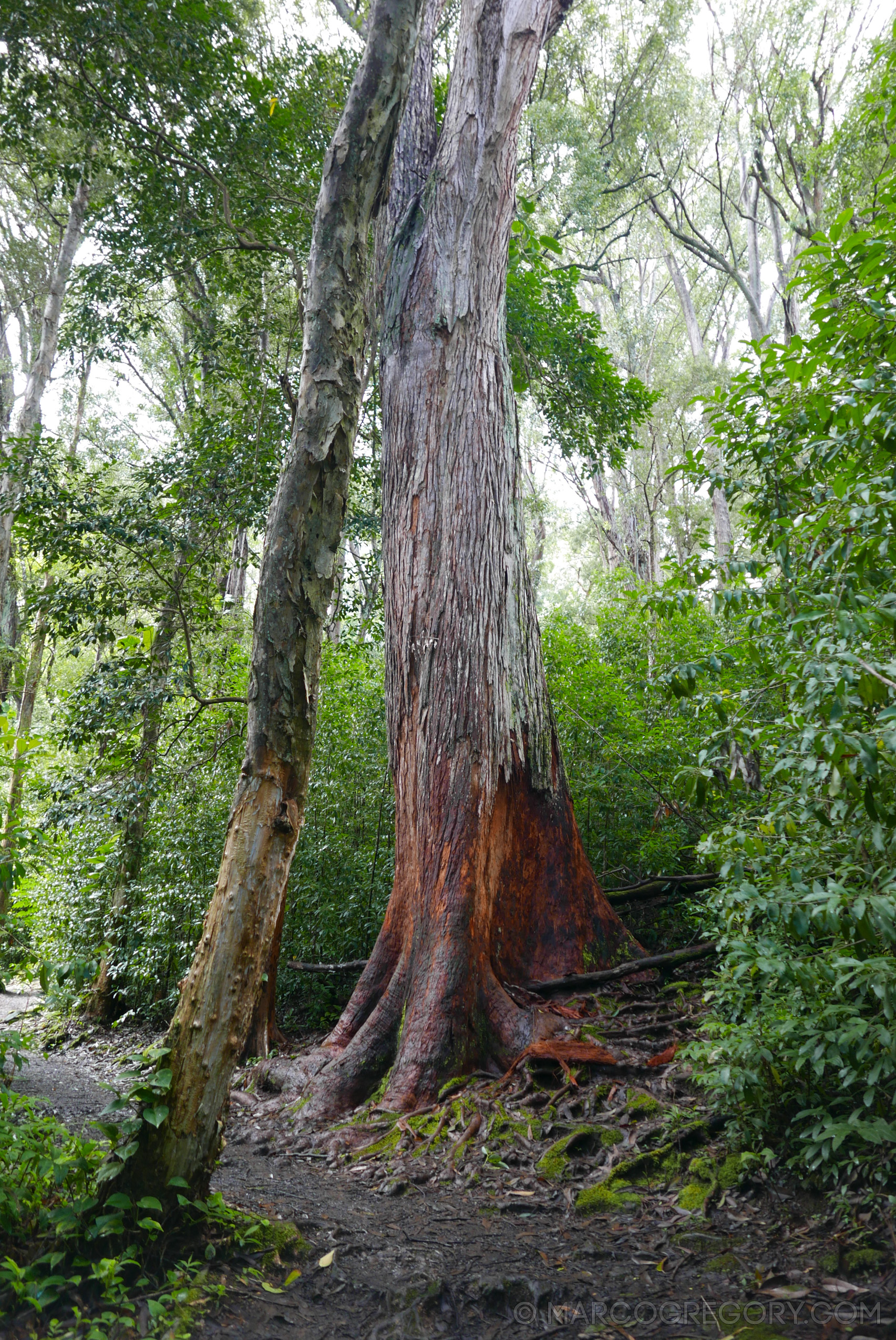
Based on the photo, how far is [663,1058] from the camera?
149 inches

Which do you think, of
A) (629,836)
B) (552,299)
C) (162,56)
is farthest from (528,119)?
(629,836)

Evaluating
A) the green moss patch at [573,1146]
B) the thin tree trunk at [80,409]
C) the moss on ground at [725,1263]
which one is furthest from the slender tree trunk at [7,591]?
the moss on ground at [725,1263]

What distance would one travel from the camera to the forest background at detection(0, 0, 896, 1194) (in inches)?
106

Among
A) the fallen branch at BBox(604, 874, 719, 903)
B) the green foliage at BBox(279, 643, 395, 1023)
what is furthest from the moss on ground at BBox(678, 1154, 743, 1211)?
the green foliage at BBox(279, 643, 395, 1023)

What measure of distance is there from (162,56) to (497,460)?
589cm

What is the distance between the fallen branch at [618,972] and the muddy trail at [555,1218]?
0.11 m

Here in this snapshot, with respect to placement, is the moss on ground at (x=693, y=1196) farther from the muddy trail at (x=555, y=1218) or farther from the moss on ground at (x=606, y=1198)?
the moss on ground at (x=606, y=1198)

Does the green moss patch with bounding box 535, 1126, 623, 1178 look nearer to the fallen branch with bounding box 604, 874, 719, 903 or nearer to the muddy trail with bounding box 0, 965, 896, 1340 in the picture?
the muddy trail with bounding box 0, 965, 896, 1340

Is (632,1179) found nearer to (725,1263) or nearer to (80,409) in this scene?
(725,1263)

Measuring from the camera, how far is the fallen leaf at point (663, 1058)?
377cm

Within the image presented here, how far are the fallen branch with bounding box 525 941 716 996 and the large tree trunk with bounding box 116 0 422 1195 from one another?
7.66ft

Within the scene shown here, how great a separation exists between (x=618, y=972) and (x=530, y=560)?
617 centimetres

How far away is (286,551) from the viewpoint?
291 centimetres

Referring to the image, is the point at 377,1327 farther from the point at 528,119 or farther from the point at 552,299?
the point at 528,119
